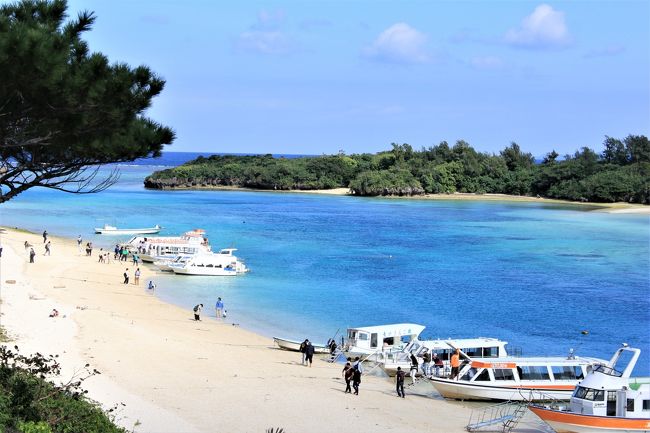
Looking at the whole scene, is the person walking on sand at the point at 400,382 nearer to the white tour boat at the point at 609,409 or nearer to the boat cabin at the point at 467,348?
the boat cabin at the point at 467,348

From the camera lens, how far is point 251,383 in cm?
2392

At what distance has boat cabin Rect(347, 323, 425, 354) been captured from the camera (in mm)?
30028

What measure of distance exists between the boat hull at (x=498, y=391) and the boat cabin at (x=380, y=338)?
4.46 meters

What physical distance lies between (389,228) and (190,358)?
5833 cm

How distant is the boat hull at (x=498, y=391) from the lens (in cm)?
2508

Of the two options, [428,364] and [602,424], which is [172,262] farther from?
[602,424]

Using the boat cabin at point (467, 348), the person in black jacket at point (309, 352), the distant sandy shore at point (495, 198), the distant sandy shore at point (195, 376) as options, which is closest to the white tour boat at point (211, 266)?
the distant sandy shore at point (195, 376)

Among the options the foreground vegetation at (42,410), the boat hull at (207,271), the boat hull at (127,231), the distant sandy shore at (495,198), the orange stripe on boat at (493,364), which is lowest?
the orange stripe on boat at (493,364)

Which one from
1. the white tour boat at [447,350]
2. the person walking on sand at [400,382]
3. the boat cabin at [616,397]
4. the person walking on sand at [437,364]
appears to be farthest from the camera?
the white tour boat at [447,350]

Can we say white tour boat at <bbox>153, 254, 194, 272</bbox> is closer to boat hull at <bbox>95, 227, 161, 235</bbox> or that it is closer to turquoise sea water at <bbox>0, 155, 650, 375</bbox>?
turquoise sea water at <bbox>0, 155, 650, 375</bbox>

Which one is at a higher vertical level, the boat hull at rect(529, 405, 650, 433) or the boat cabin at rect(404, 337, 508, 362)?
the boat cabin at rect(404, 337, 508, 362)

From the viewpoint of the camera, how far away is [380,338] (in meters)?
30.1

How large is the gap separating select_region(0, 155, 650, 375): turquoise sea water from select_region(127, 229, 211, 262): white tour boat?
3.81 metres

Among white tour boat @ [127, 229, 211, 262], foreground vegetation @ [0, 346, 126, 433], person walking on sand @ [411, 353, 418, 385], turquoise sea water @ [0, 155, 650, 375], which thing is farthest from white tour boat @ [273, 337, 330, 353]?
white tour boat @ [127, 229, 211, 262]
